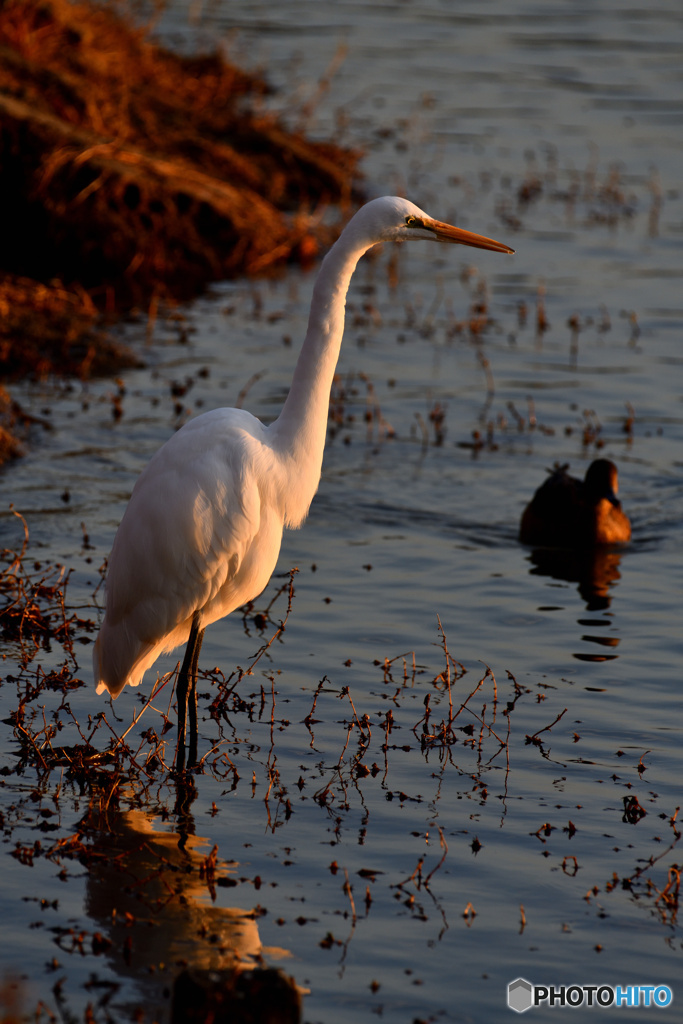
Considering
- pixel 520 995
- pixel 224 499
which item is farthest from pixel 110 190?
pixel 520 995

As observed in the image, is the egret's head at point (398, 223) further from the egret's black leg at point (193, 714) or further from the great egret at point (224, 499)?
the egret's black leg at point (193, 714)

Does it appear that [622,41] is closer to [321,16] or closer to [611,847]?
[321,16]

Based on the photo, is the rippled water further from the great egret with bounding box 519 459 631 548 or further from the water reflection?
the great egret with bounding box 519 459 631 548

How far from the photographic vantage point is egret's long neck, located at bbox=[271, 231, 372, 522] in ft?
17.8

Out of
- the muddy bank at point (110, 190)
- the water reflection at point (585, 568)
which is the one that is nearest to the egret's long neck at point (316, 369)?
the water reflection at point (585, 568)

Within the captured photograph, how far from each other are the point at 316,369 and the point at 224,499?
69 centimetres

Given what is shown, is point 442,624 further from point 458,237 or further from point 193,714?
point 458,237

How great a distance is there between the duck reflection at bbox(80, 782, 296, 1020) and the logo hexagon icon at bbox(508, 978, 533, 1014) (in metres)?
0.79

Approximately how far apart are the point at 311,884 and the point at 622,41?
2450 cm

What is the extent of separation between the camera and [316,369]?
5.50 m

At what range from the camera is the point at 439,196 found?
1731cm

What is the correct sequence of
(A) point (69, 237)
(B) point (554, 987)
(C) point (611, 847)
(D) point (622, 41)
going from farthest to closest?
(D) point (622, 41), (A) point (69, 237), (C) point (611, 847), (B) point (554, 987)

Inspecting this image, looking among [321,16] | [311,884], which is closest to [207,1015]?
[311,884]

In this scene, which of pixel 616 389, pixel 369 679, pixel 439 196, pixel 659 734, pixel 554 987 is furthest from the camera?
pixel 439 196
